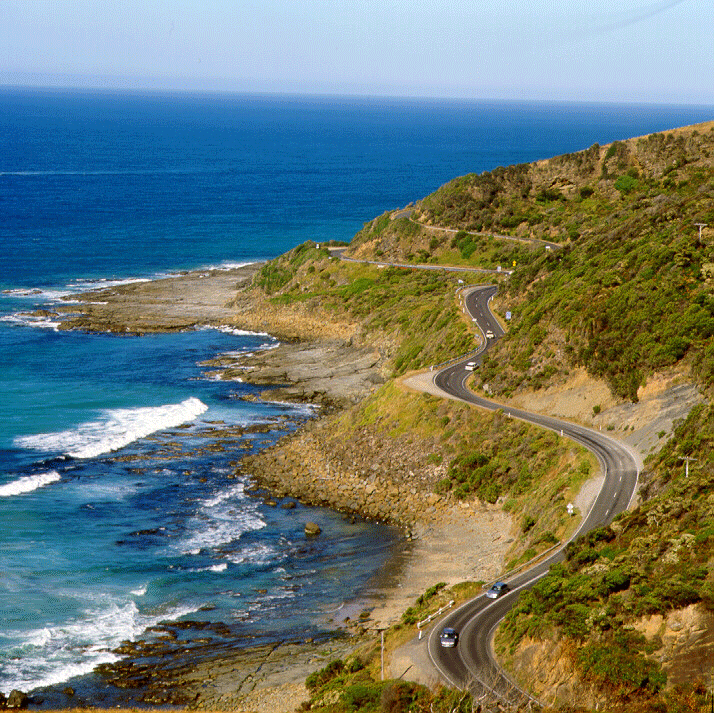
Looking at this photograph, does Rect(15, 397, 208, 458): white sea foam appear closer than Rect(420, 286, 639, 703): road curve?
No

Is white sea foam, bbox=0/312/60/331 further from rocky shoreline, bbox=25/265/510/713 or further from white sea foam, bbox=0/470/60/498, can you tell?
white sea foam, bbox=0/470/60/498

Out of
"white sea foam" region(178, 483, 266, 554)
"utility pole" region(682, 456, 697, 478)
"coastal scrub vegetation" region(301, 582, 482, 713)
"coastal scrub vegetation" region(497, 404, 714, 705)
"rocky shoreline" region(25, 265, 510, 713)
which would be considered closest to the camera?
"coastal scrub vegetation" region(497, 404, 714, 705)

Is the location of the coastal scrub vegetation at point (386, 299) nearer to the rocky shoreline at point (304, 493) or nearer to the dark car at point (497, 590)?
the rocky shoreline at point (304, 493)

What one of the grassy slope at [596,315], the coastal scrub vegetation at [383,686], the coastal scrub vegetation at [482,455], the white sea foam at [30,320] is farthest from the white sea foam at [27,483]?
Result: the white sea foam at [30,320]

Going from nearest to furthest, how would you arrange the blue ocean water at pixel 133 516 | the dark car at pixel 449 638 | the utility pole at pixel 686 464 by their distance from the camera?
1. the dark car at pixel 449 638
2. the utility pole at pixel 686 464
3. the blue ocean water at pixel 133 516

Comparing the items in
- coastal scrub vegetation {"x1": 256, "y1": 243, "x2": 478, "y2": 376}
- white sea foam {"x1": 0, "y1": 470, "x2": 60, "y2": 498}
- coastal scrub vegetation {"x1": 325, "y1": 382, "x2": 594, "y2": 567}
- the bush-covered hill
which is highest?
the bush-covered hill

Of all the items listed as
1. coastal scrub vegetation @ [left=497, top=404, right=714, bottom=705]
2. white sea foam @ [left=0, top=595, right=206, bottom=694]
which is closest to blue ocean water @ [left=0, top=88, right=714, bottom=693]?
white sea foam @ [left=0, top=595, right=206, bottom=694]

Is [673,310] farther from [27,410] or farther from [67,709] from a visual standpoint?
[27,410]
